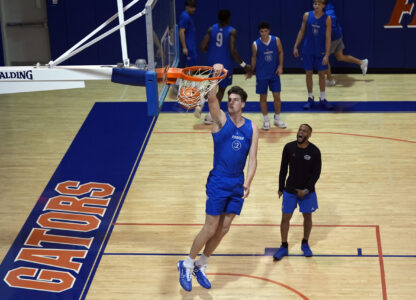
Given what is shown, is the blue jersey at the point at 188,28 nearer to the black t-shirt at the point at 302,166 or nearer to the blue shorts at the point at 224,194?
the black t-shirt at the point at 302,166

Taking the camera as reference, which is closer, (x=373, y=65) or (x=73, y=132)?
A: (x=73, y=132)

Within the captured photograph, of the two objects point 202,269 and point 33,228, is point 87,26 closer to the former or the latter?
point 33,228

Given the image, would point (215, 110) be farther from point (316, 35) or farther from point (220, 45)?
point (316, 35)

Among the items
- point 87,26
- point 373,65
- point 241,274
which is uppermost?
point 87,26

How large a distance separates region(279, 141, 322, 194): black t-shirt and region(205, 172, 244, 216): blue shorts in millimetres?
816

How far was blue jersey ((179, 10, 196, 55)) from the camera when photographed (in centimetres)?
1294

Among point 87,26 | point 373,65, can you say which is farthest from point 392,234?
point 87,26

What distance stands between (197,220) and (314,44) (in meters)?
5.00

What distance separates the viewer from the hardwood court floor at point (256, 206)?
292 inches

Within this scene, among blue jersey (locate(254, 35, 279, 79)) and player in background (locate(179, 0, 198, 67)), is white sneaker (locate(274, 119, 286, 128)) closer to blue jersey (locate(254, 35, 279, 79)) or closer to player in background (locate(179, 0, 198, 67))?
blue jersey (locate(254, 35, 279, 79))

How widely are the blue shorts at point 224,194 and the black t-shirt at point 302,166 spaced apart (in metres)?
0.82

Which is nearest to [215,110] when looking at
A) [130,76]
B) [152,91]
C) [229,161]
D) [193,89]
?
[229,161]

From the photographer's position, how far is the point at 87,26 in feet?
51.0

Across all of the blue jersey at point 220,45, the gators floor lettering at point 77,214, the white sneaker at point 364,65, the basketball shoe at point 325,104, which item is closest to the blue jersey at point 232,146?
the gators floor lettering at point 77,214
